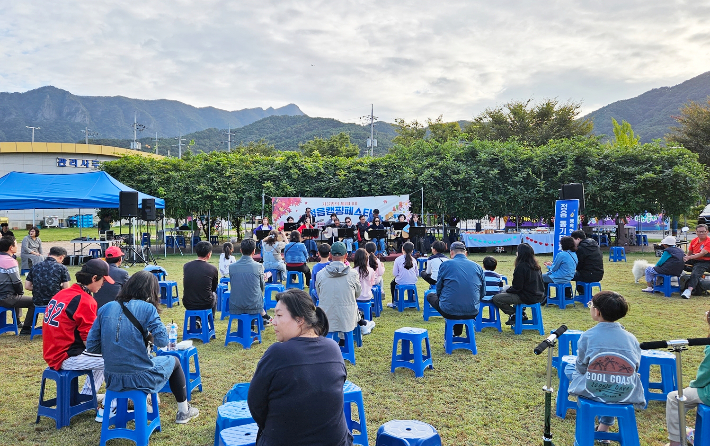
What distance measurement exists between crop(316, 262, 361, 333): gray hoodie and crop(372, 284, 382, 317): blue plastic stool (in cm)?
232

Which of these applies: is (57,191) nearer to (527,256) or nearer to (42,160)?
(527,256)

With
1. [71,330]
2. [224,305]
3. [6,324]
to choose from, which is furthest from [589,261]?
[6,324]

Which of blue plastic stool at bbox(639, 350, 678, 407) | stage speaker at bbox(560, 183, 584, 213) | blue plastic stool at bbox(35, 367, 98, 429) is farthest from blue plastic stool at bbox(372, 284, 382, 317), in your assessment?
stage speaker at bbox(560, 183, 584, 213)

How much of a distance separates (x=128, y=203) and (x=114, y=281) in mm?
8780

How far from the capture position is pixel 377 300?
739cm

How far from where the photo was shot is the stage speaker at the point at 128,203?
42.2 ft

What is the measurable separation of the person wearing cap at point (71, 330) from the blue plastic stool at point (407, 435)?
2456 mm

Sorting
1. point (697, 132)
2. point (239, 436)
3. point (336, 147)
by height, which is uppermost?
point (336, 147)

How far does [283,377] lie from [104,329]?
192 centimetres

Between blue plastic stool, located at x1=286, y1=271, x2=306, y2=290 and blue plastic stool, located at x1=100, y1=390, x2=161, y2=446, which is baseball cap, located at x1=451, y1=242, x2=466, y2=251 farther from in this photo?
blue plastic stool, located at x1=286, y1=271, x2=306, y2=290

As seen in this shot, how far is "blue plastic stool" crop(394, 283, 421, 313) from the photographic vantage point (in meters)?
7.54

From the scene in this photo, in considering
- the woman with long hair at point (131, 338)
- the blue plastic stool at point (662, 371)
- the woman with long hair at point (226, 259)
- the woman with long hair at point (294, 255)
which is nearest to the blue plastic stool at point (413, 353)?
the blue plastic stool at point (662, 371)

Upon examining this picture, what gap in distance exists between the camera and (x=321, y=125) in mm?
76938

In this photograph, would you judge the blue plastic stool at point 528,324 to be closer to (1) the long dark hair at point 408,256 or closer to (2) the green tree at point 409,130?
(1) the long dark hair at point 408,256
